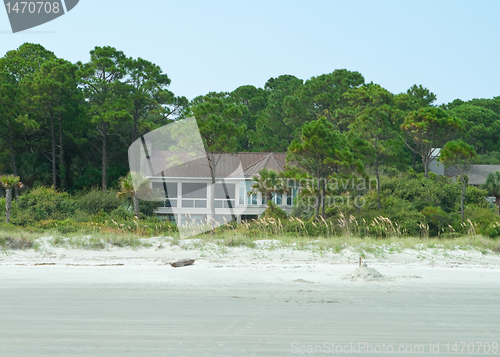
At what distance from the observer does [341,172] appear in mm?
22562

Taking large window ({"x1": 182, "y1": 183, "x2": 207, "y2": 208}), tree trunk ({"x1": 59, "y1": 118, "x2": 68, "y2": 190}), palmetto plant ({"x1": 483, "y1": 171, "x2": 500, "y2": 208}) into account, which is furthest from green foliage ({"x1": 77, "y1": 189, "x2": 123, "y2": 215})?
palmetto plant ({"x1": 483, "y1": 171, "x2": 500, "y2": 208})

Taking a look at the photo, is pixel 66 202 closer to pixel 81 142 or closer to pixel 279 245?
pixel 81 142

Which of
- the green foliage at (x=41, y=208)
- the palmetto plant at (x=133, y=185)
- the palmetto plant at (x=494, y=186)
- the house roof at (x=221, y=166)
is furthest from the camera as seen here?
the palmetto plant at (x=494, y=186)

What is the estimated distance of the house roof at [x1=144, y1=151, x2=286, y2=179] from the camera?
29203 mm

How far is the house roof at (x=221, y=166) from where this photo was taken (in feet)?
95.8

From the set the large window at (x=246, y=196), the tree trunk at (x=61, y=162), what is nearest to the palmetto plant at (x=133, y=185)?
the large window at (x=246, y=196)

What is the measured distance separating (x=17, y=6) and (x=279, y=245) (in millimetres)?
9670

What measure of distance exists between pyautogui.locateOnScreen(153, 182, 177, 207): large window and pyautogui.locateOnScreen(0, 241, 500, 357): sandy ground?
18.1m

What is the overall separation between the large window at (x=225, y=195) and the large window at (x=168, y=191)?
2946 millimetres

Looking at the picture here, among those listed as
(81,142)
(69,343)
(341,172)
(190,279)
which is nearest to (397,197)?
(341,172)

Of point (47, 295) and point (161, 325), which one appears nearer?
point (161, 325)

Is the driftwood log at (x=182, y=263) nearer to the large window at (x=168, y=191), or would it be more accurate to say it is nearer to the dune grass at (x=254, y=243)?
the dune grass at (x=254, y=243)

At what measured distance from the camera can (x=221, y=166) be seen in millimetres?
35156

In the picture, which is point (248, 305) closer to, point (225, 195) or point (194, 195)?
point (225, 195)
